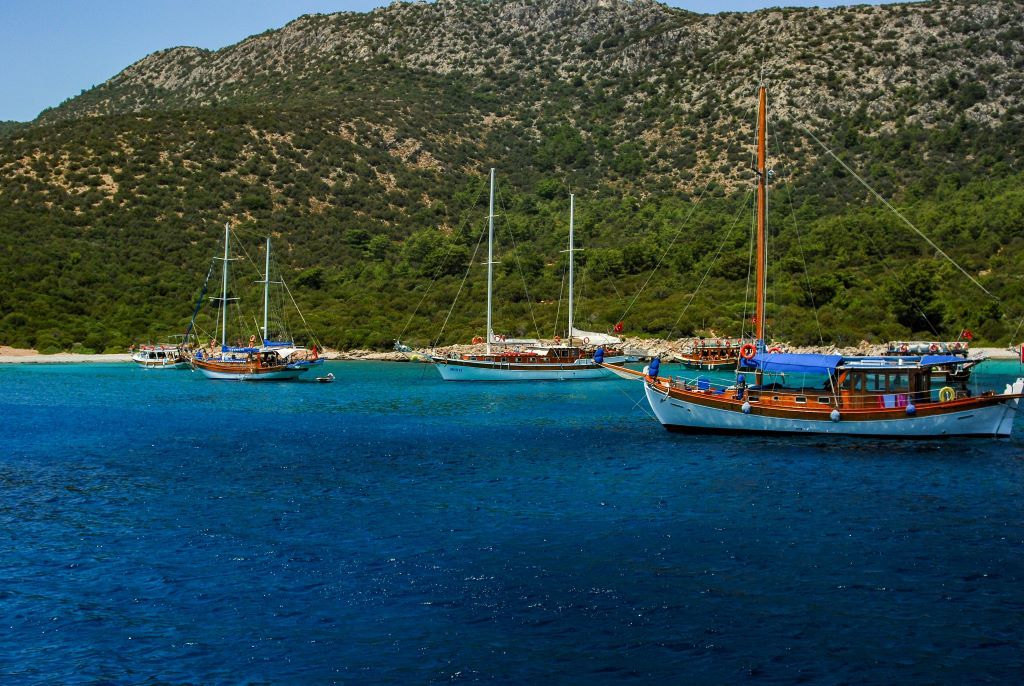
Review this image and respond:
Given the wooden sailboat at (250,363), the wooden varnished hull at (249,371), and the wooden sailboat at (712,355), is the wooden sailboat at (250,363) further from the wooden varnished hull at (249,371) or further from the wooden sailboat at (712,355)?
the wooden sailboat at (712,355)

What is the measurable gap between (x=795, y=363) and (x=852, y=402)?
2474 millimetres

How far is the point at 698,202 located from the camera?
120250 mm

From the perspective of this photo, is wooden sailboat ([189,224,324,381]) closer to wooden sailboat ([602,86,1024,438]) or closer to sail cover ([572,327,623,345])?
sail cover ([572,327,623,345])

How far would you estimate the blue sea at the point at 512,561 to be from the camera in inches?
578

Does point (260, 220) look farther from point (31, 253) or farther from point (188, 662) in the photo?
point (188, 662)

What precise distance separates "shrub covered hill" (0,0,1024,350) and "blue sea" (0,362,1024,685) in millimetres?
49058

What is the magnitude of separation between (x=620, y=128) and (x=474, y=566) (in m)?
137

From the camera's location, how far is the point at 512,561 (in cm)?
1986

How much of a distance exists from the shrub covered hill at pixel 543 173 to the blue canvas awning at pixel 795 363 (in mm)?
39910

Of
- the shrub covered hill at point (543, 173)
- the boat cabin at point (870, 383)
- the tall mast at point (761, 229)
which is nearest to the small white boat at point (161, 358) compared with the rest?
the shrub covered hill at point (543, 173)

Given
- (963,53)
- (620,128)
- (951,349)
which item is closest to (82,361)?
(951,349)

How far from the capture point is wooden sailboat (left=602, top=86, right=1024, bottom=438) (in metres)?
34.6

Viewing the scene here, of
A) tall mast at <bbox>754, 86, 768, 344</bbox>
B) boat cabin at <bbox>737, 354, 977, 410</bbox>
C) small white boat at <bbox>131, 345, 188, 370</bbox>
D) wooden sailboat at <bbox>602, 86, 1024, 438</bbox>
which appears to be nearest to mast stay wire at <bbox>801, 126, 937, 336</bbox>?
tall mast at <bbox>754, 86, 768, 344</bbox>

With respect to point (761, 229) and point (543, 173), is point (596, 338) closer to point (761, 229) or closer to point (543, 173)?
point (761, 229)
